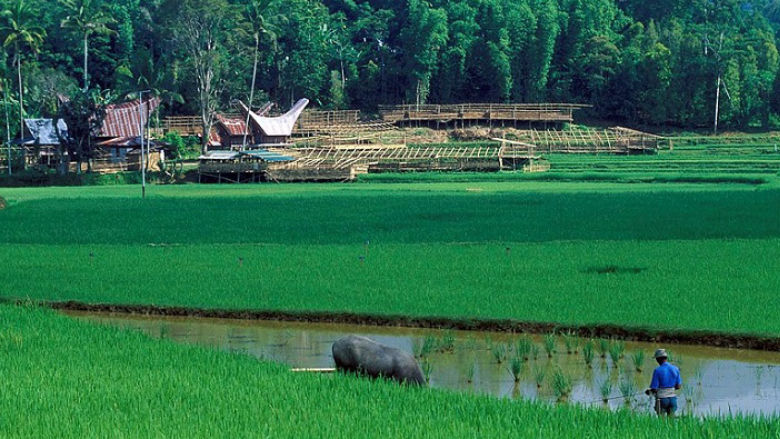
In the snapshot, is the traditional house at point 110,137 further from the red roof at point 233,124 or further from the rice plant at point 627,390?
the rice plant at point 627,390

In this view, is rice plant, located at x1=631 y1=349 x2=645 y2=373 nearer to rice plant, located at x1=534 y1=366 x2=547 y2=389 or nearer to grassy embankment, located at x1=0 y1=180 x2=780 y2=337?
rice plant, located at x1=534 y1=366 x2=547 y2=389

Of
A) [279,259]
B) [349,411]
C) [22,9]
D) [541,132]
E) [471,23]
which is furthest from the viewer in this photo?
[471,23]

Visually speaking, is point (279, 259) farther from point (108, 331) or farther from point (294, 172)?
point (294, 172)

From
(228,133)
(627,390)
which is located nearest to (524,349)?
(627,390)

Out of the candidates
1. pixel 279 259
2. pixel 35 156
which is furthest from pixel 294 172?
pixel 279 259

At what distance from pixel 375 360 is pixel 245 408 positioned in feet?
7.75

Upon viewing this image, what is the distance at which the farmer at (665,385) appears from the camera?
447 inches

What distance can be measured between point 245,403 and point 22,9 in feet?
208

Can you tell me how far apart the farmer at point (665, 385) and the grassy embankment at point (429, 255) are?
16.1 ft

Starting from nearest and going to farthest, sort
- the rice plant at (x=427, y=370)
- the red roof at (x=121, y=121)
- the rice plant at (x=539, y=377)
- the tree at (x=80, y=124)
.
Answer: the rice plant at (x=539, y=377) → the rice plant at (x=427, y=370) → the tree at (x=80, y=124) → the red roof at (x=121, y=121)

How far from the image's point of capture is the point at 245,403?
37.6 feet

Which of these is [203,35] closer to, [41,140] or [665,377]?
[41,140]

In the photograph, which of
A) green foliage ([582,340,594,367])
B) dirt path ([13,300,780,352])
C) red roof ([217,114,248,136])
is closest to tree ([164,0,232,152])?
red roof ([217,114,248,136])

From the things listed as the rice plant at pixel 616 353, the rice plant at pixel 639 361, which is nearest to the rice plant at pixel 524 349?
the rice plant at pixel 616 353
